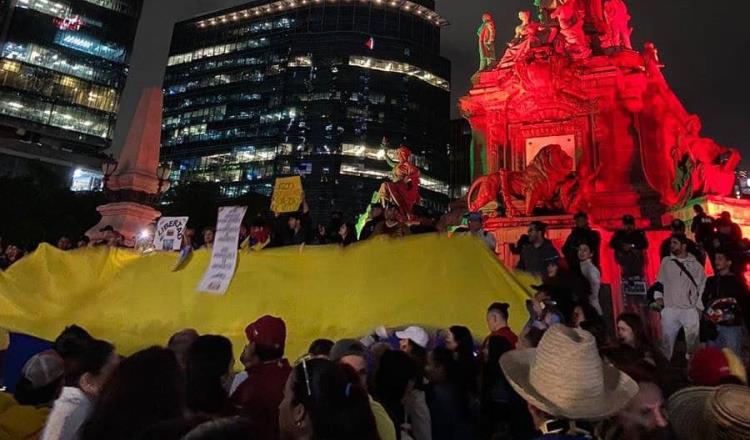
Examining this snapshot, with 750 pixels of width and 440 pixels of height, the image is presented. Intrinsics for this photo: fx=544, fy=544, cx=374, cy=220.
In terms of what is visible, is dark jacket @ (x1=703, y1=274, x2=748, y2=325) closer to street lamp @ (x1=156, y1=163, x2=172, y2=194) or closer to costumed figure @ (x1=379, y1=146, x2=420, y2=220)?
costumed figure @ (x1=379, y1=146, x2=420, y2=220)

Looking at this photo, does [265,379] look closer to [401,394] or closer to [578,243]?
[401,394]

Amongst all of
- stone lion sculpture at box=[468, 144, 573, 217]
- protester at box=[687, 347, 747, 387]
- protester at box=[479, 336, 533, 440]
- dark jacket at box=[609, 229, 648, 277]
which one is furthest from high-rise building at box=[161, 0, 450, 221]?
protester at box=[687, 347, 747, 387]

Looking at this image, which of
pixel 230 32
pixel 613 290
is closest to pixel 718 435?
pixel 613 290

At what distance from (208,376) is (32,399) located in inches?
58.9

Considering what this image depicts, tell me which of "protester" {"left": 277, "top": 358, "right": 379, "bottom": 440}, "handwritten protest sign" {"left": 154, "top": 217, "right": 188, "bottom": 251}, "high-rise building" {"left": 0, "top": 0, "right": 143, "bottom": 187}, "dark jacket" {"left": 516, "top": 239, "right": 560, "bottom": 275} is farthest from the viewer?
"high-rise building" {"left": 0, "top": 0, "right": 143, "bottom": 187}

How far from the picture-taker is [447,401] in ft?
14.5

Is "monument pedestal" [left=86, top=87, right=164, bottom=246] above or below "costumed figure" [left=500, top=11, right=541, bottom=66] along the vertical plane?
below

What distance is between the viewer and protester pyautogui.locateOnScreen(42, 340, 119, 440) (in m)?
3.15

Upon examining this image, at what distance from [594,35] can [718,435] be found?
71.9 feet

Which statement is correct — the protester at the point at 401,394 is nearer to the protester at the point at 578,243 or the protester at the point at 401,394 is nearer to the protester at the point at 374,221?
the protester at the point at 578,243

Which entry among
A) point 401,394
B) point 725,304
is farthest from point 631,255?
point 401,394

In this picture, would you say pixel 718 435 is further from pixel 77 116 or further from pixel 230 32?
pixel 230 32

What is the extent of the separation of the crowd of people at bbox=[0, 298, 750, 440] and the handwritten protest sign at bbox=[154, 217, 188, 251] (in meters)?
5.05

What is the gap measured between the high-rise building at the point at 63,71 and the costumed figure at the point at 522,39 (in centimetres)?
7058
